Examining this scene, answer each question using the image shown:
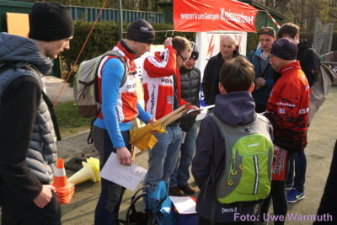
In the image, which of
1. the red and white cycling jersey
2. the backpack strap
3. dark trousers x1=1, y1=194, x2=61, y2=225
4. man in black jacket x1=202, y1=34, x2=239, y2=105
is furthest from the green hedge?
dark trousers x1=1, y1=194, x2=61, y2=225

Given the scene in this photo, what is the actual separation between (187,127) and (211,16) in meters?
3.43

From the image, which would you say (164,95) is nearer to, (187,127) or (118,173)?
(187,127)

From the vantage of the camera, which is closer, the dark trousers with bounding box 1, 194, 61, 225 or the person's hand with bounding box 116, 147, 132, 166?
the dark trousers with bounding box 1, 194, 61, 225

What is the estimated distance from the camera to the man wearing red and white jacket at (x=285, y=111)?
2.96 meters

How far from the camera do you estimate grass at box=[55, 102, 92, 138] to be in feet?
22.3

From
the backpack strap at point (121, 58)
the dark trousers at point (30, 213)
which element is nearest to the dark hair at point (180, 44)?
the backpack strap at point (121, 58)

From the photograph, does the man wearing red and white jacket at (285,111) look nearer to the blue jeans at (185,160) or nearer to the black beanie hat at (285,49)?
the black beanie hat at (285,49)

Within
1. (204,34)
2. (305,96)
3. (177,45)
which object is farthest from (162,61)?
(204,34)

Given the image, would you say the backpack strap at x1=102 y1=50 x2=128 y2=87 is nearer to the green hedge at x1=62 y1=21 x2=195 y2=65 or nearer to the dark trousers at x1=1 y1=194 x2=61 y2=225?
the dark trousers at x1=1 y1=194 x2=61 y2=225

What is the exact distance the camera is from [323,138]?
6785 millimetres

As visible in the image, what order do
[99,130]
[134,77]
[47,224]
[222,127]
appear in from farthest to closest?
[134,77] → [99,130] → [222,127] → [47,224]

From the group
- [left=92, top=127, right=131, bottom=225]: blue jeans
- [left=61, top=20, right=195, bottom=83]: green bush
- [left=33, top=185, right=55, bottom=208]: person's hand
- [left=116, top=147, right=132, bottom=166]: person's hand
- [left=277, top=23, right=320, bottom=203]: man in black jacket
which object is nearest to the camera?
[left=33, top=185, right=55, bottom=208]: person's hand

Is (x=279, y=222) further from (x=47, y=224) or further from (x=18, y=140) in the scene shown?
(x=18, y=140)

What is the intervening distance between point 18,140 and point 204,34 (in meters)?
5.68
